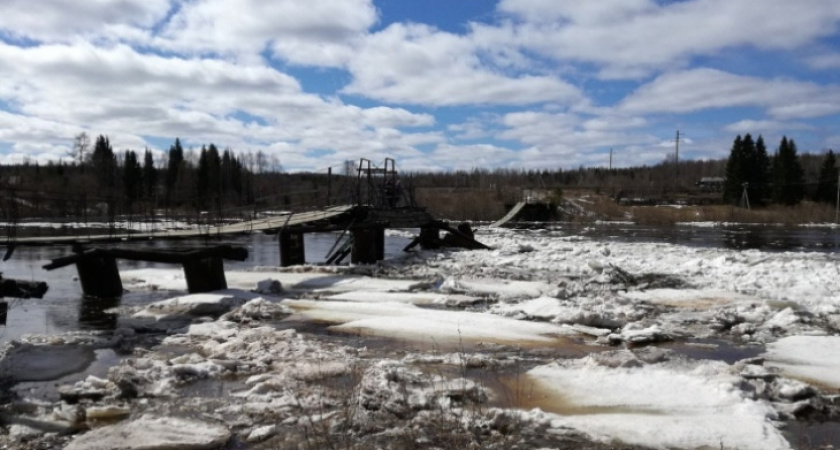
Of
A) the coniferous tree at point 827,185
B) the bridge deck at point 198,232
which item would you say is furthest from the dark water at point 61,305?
the coniferous tree at point 827,185

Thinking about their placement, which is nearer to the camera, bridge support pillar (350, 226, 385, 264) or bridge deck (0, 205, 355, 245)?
bridge deck (0, 205, 355, 245)

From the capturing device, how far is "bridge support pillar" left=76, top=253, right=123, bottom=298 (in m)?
14.6

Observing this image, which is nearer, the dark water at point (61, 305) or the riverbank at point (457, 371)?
the riverbank at point (457, 371)

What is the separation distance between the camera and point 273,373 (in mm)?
7852

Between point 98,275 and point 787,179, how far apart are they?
76.9 m

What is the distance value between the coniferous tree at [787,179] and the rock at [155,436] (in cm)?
7856

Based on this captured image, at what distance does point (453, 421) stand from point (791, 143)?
87.8 meters

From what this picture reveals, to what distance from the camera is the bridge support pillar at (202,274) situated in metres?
14.3

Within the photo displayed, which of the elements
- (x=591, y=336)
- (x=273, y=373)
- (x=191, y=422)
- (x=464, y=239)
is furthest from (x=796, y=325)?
(x=464, y=239)

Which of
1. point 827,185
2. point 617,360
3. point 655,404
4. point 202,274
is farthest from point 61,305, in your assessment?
point 827,185

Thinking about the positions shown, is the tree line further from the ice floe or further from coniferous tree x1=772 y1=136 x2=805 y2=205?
the ice floe

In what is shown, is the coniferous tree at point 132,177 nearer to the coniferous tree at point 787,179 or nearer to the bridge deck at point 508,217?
the bridge deck at point 508,217

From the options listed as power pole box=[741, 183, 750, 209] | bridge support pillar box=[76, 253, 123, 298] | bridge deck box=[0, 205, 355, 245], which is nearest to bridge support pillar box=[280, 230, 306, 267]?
bridge deck box=[0, 205, 355, 245]

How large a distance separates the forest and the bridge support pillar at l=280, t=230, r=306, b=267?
329 centimetres
